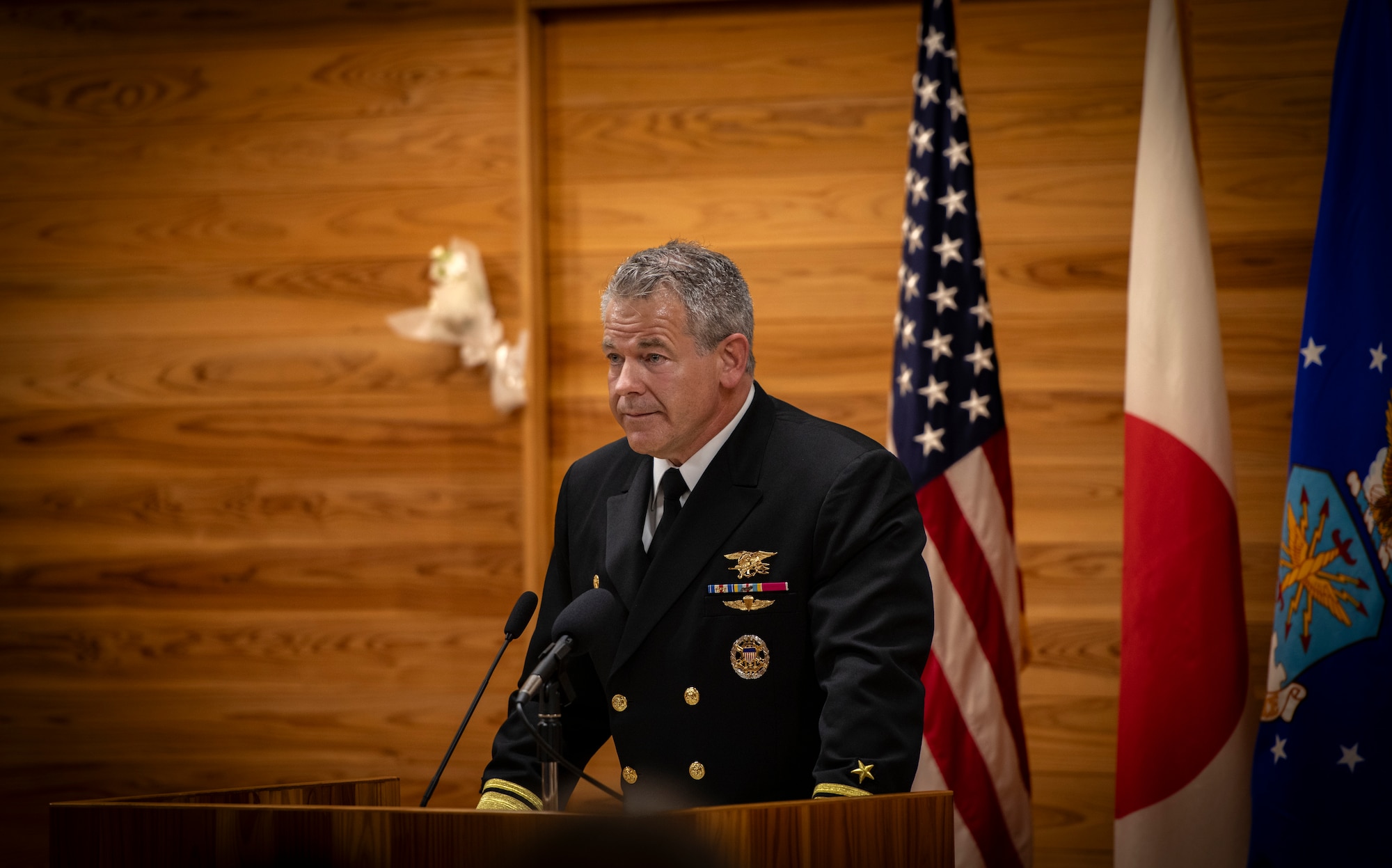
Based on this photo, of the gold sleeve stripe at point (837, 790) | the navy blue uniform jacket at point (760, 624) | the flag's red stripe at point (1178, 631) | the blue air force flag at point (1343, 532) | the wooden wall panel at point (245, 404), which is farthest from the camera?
the wooden wall panel at point (245, 404)

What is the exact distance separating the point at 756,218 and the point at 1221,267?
4.12ft

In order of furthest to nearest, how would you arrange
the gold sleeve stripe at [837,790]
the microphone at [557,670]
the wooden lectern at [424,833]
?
the gold sleeve stripe at [837,790], the microphone at [557,670], the wooden lectern at [424,833]

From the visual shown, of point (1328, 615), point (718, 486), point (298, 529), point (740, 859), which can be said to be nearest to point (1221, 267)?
point (1328, 615)

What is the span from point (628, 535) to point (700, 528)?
132 millimetres

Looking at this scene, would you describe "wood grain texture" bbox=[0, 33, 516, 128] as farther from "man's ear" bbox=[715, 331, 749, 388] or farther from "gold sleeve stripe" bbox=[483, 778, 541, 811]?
"gold sleeve stripe" bbox=[483, 778, 541, 811]

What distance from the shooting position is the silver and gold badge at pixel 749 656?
1690mm

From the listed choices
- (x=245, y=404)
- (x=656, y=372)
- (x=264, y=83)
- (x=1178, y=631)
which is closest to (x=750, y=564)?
(x=656, y=372)

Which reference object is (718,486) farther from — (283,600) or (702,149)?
(283,600)

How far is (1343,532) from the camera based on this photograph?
7.25 feet

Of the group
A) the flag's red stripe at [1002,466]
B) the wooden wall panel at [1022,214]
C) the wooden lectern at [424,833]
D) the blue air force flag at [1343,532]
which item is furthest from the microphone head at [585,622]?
the wooden wall panel at [1022,214]

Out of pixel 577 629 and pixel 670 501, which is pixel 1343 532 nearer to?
pixel 670 501

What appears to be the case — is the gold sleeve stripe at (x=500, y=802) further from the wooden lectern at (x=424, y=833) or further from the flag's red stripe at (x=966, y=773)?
the flag's red stripe at (x=966, y=773)

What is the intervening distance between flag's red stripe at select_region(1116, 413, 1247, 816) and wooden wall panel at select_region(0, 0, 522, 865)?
5.58 feet

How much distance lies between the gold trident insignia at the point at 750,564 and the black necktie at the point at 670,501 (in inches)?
4.7
